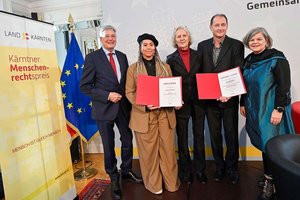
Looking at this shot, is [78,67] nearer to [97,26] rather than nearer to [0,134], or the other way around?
[97,26]

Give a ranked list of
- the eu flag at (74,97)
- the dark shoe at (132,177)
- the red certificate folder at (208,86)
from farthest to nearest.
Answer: the eu flag at (74,97) → the dark shoe at (132,177) → the red certificate folder at (208,86)

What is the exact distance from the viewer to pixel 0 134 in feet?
5.18

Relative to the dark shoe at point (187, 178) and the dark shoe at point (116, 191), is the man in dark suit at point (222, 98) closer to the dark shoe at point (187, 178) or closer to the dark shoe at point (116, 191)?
the dark shoe at point (187, 178)

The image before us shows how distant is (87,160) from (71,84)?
131 cm

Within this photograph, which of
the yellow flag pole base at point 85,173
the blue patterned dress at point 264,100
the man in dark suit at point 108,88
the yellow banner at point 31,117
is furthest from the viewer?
the yellow flag pole base at point 85,173

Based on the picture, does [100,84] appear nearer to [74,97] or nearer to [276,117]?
[74,97]

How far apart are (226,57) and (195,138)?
81 cm

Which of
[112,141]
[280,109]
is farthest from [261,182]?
[112,141]

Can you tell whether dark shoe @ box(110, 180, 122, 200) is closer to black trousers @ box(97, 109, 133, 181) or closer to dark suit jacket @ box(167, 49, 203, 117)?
black trousers @ box(97, 109, 133, 181)

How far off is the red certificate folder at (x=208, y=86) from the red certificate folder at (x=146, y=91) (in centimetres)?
39

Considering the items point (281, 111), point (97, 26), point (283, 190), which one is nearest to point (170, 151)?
point (281, 111)

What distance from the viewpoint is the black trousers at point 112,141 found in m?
2.18

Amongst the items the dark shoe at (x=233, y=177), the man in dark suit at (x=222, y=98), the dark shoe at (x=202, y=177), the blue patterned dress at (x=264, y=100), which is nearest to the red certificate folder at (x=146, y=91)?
the man in dark suit at (x=222, y=98)

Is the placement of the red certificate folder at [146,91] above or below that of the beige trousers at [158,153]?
above
